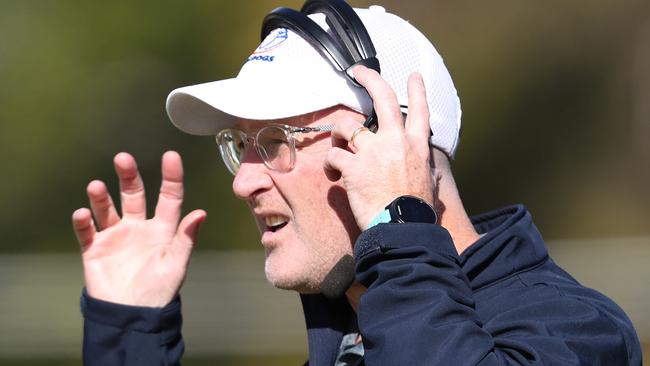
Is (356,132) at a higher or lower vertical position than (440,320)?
higher

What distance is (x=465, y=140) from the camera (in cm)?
870

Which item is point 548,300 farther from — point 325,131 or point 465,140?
point 465,140

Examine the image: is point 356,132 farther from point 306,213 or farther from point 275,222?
point 275,222

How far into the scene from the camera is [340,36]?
243 centimetres

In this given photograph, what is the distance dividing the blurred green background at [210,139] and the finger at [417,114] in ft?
18.8

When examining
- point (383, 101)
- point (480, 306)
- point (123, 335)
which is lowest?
point (123, 335)

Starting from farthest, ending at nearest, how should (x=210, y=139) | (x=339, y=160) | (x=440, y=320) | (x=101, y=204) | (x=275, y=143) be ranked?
(x=210, y=139) < (x=101, y=204) < (x=275, y=143) < (x=339, y=160) < (x=440, y=320)

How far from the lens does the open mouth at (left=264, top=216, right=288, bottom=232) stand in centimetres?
253

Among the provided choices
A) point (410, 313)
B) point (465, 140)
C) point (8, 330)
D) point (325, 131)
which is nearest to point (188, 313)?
point (8, 330)

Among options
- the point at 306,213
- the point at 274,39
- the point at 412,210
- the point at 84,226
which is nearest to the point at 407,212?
the point at 412,210

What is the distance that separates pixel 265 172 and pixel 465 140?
634 cm

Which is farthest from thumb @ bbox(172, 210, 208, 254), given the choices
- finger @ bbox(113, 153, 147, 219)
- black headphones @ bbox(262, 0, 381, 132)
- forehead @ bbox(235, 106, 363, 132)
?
black headphones @ bbox(262, 0, 381, 132)

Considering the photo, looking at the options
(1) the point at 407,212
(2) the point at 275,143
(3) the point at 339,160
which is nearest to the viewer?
(1) the point at 407,212

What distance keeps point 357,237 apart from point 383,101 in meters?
0.43
